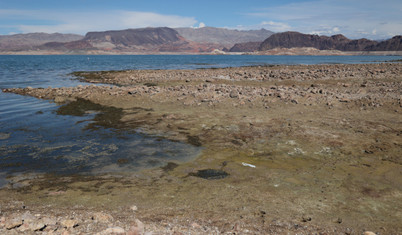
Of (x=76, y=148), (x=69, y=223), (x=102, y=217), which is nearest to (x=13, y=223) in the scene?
(x=69, y=223)

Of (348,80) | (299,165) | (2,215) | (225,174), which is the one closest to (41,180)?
(2,215)

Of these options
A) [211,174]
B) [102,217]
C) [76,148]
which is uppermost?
[102,217]

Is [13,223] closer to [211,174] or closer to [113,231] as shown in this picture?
[113,231]

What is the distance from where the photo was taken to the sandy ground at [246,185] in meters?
5.21

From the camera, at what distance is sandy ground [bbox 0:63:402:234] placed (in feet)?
17.1

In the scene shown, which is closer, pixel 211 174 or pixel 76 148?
pixel 211 174

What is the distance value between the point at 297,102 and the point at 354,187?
31.6ft

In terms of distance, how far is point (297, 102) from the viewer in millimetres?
15898

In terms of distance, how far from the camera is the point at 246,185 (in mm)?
6973

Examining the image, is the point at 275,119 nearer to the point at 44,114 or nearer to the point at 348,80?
the point at 44,114

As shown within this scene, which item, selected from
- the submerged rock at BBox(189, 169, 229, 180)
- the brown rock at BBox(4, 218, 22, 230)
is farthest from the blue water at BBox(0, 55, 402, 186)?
the brown rock at BBox(4, 218, 22, 230)

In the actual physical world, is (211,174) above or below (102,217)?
below

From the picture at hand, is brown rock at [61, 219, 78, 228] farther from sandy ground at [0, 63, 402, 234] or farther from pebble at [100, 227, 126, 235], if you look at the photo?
pebble at [100, 227, 126, 235]

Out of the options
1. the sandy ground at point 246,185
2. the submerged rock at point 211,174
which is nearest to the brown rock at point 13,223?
the sandy ground at point 246,185
